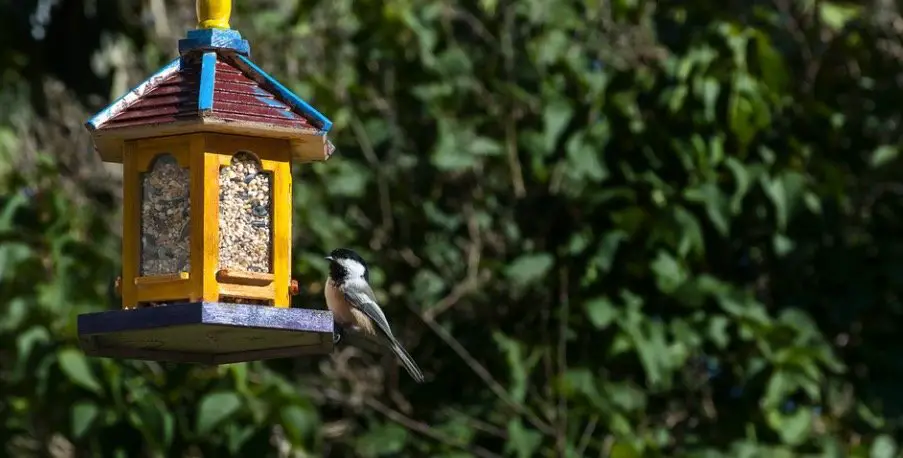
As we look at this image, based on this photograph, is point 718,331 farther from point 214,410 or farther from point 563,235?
point 214,410

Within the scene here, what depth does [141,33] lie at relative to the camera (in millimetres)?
7355

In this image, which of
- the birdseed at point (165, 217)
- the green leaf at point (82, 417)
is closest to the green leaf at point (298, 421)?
the green leaf at point (82, 417)

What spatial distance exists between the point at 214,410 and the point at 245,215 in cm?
171

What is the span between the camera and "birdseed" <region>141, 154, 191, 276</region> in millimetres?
4543

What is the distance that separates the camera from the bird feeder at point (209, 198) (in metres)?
4.36

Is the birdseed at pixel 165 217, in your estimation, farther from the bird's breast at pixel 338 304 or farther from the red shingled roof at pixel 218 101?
the bird's breast at pixel 338 304

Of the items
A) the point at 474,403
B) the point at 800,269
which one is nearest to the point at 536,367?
the point at 474,403

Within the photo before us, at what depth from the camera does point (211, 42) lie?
443cm

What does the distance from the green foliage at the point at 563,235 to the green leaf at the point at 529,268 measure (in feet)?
0.03

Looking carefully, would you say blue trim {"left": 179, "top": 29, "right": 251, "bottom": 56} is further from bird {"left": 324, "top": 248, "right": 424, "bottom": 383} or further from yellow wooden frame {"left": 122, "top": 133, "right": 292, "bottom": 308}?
bird {"left": 324, "top": 248, "right": 424, "bottom": 383}

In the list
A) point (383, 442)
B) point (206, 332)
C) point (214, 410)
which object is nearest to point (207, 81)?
point (206, 332)

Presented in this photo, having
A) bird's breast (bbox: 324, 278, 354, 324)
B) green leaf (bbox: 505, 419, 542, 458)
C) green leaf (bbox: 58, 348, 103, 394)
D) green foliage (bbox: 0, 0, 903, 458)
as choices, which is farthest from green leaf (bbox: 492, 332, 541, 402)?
bird's breast (bbox: 324, 278, 354, 324)

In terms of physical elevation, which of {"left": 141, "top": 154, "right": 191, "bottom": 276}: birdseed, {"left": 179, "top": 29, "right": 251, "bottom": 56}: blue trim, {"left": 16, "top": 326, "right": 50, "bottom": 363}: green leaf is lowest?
{"left": 16, "top": 326, "right": 50, "bottom": 363}: green leaf

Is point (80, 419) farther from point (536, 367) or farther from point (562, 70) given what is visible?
point (562, 70)
